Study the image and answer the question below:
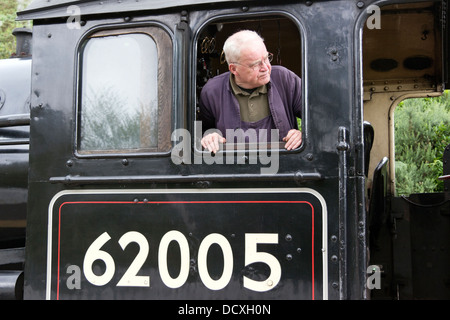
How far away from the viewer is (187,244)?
7.35 feet

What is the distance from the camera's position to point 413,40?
10.8 ft

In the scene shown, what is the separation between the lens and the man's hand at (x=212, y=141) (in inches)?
88.2

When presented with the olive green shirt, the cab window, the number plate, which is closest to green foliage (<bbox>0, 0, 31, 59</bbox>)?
the cab window

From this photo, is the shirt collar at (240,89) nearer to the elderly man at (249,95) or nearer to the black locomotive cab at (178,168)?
the elderly man at (249,95)

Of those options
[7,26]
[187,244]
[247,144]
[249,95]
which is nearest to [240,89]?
[249,95]

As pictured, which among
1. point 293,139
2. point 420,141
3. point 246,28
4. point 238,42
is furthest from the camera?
point 420,141

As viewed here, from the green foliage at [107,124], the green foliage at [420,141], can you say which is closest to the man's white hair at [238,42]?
the green foliage at [107,124]

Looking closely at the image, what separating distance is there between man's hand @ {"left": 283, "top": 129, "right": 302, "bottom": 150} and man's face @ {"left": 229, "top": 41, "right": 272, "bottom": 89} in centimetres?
30

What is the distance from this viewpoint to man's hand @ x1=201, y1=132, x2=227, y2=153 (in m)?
2.24

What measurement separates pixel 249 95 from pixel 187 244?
755mm

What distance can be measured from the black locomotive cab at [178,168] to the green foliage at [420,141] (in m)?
5.99

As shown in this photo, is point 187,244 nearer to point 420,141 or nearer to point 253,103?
point 253,103

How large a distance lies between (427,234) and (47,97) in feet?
7.83

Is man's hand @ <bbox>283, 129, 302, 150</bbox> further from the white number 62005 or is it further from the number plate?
the white number 62005
